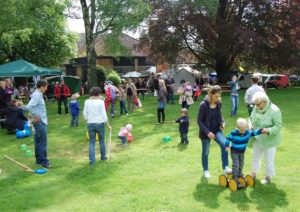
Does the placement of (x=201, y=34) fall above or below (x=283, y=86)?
above

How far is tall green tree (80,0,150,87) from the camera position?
20.7m

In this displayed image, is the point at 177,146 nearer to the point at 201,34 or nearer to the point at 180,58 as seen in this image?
the point at 201,34

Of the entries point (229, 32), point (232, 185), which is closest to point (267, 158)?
point (232, 185)

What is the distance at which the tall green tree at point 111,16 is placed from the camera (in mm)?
20719

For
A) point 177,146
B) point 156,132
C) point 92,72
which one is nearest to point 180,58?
point 92,72

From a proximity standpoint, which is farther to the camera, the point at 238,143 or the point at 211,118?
the point at 211,118

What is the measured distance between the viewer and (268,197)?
20.4 ft

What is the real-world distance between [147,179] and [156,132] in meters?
5.50

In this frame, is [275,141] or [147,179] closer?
[275,141]

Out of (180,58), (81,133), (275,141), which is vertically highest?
(180,58)

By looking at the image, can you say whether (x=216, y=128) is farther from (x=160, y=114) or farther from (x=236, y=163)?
(x=160, y=114)

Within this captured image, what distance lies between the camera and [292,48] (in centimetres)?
3120

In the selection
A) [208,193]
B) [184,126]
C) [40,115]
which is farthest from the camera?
[184,126]

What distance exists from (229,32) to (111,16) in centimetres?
1134
